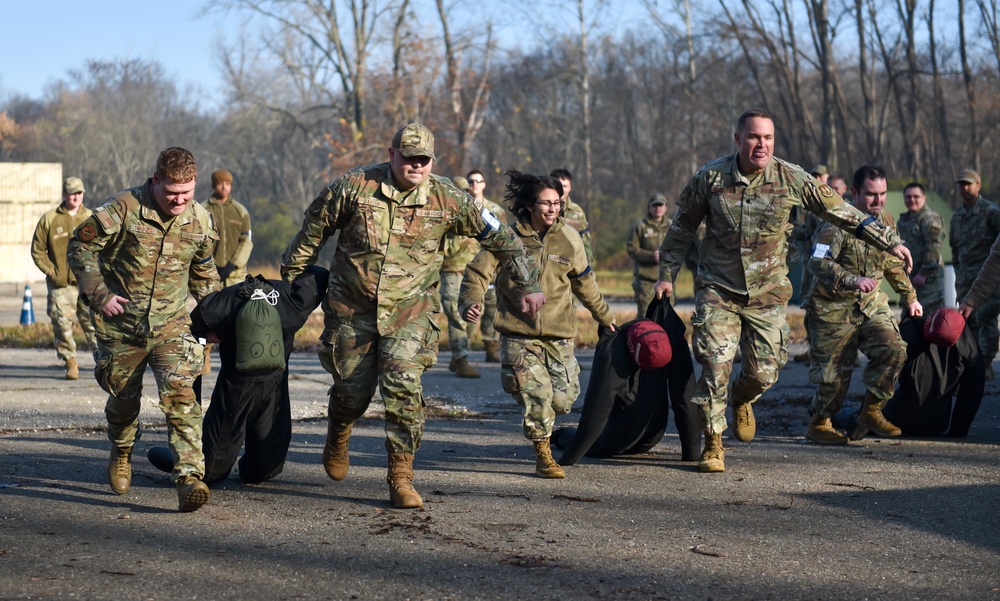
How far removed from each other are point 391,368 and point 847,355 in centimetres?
369

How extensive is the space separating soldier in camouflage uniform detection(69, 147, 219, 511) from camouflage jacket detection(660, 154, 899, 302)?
2.95 metres

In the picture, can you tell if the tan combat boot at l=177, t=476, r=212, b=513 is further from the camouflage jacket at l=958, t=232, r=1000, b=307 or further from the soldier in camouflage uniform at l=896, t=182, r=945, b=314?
the soldier in camouflage uniform at l=896, t=182, r=945, b=314

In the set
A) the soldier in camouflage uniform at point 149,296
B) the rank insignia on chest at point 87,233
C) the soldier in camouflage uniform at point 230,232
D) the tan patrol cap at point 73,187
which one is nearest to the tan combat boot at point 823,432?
the soldier in camouflage uniform at point 149,296

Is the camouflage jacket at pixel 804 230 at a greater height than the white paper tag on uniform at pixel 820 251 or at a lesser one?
greater

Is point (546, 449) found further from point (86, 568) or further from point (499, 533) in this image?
point (86, 568)

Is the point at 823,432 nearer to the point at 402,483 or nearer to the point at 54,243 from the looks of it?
the point at 402,483

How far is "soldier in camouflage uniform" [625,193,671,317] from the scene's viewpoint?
1445cm

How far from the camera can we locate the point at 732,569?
196 inches

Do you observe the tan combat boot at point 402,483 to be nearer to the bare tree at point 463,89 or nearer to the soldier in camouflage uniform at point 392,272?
the soldier in camouflage uniform at point 392,272

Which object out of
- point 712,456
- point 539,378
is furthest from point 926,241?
point 539,378

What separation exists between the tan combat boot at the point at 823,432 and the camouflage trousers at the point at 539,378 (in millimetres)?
1995

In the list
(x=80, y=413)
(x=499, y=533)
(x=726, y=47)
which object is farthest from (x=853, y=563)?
(x=726, y=47)

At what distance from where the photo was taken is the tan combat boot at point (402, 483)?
6.18 metres

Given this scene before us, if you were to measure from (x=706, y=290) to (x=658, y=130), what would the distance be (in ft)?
140
